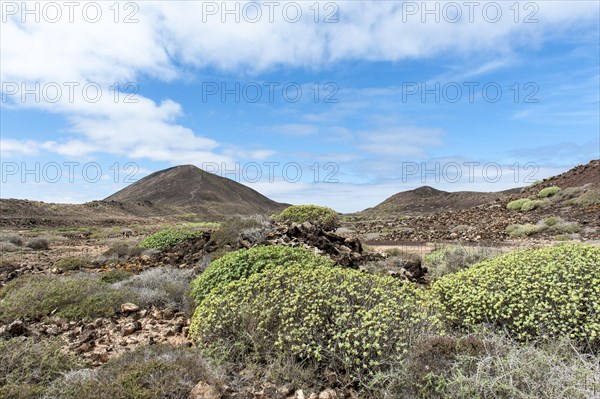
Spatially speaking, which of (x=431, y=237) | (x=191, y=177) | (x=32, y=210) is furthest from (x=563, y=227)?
(x=191, y=177)

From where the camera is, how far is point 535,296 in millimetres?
3975

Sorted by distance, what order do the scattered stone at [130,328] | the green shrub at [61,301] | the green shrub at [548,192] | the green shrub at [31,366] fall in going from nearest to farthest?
the green shrub at [31,366] < the scattered stone at [130,328] < the green shrub at [61,301] < the green shrub at [548,192]

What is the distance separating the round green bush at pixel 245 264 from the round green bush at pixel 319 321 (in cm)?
109

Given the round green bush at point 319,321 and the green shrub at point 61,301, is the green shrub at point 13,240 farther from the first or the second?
the round green bush at point 319,321

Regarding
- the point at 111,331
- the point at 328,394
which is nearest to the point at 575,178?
the point at 328,394

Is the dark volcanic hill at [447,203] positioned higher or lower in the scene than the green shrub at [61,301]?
higher

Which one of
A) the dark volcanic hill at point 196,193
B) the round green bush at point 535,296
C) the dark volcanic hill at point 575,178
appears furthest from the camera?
the dark volcanic hill at point 196,193

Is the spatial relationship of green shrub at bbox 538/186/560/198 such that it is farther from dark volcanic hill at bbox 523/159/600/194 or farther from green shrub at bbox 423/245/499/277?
green shrub at bbox 423/245/499/277

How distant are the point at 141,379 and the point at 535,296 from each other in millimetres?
3670

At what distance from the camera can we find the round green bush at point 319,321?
11.4 ft

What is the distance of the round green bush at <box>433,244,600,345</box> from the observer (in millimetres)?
3771

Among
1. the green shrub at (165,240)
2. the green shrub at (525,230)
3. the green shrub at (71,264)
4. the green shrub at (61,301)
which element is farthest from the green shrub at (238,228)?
the green shrub at (525,230)

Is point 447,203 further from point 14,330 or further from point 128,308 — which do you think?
point 14,330

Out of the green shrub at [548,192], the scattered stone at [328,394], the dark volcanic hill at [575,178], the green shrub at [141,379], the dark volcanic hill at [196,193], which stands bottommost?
the scattered stone at [328,394]
